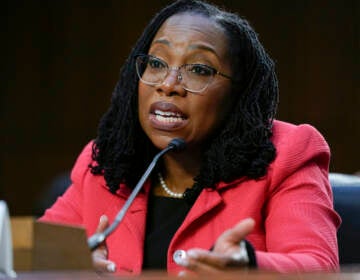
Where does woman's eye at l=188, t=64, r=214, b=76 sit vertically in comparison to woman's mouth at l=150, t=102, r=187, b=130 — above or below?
above

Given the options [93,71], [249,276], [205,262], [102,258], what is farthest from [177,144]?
[93,71]

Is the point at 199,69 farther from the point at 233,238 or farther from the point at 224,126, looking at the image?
the point at 233,238

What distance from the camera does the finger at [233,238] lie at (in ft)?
4.54

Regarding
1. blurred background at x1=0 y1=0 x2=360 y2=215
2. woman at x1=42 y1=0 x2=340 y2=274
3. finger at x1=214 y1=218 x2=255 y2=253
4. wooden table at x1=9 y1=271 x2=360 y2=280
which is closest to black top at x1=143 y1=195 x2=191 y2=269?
woman at x1=42 y1=0 x2=340 y2=274

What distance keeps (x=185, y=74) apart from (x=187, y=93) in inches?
1.9

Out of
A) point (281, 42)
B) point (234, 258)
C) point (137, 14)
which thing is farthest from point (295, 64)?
point (234, 258)

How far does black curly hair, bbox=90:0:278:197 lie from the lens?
1865 mm

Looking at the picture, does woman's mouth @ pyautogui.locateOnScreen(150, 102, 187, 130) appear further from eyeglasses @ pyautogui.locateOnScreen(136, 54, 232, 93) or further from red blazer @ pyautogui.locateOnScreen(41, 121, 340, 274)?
red blazer @ pyautogui.locateOnScreen(41, 121, 340, 274)

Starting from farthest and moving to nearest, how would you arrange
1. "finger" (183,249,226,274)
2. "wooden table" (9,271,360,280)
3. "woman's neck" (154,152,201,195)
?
"woman's neck" (154,152,201,195) → "finger" (183,249,226,274) → "wooden table" (9,271,360,280)

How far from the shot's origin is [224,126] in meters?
1.94

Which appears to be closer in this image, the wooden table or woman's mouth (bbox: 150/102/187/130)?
the wooden table

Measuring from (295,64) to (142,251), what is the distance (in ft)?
9.38

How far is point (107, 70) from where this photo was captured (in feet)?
15.1

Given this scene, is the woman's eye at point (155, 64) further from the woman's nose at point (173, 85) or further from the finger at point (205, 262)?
the finger at point (205, 262)
